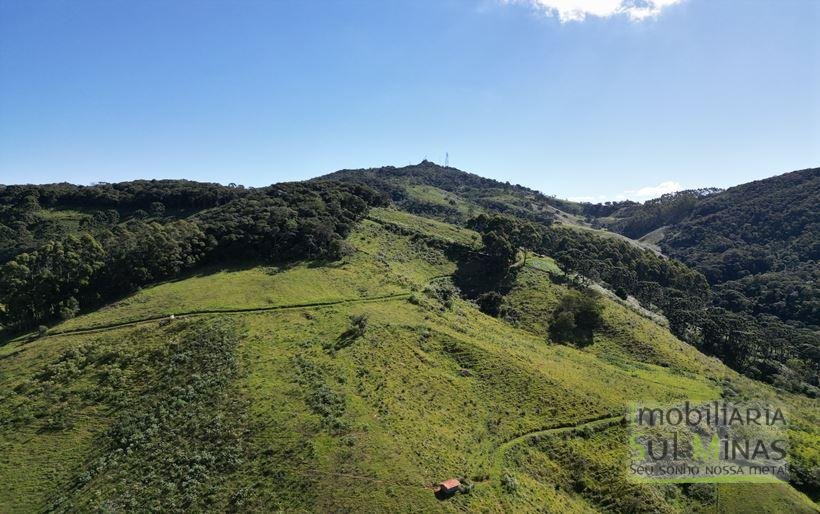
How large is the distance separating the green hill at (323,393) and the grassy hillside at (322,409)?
22 centimetres

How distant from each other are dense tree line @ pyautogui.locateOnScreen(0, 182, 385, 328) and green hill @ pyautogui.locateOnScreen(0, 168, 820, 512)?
63 centimetres

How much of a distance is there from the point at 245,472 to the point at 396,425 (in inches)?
571

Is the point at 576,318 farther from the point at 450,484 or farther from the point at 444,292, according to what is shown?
the point at 450,484

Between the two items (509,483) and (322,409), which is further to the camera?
(322,409)

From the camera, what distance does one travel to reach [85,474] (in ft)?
135

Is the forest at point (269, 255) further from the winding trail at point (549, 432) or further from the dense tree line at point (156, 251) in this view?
the winding trail at point (549, 432)

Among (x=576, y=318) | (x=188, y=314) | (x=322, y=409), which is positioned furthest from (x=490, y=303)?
(x=188, y=314)

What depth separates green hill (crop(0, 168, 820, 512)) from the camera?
38688 mm

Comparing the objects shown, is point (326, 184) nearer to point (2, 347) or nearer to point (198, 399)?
point (2, 347)

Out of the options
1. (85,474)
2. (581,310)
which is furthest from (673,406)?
(85,474)

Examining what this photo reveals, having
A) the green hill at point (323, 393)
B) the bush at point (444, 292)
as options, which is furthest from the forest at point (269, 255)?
the bush at point (444, 292)

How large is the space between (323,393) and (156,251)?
53.8 m

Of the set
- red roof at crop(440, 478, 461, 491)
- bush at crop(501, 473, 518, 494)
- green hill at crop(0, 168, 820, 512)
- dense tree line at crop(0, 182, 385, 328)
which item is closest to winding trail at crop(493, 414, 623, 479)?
green hill at crop(0, 168, 820, 512)

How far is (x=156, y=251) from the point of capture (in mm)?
81562
